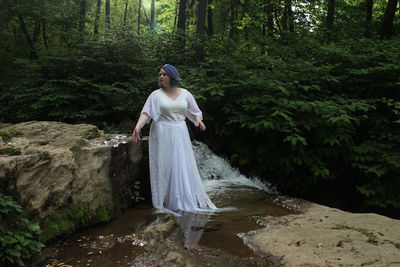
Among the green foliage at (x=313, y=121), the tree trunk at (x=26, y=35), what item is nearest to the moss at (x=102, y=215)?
the green foliage at (x=313, y=121)

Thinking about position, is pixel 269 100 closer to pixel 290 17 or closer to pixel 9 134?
pixel 9 134

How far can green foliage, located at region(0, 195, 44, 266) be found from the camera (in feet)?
8.95

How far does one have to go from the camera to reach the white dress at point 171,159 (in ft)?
16.5

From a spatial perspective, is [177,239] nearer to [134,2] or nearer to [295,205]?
[295,205]

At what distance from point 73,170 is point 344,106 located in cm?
547

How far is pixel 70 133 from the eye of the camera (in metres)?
5.21

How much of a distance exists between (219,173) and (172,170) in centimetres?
300

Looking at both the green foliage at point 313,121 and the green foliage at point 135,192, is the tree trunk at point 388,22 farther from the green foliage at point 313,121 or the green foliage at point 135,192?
the green foliage at point 135,192

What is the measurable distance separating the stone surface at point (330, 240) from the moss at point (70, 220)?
1.81m

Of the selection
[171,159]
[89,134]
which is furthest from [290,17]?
[89,134]

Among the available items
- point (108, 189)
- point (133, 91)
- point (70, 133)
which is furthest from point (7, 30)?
point (108, 189)

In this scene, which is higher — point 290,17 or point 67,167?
point 290,17

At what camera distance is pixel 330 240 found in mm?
3648

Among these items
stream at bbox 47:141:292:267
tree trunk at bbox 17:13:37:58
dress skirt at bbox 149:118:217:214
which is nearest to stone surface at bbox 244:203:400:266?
stream at bbox 47:141:292:267
